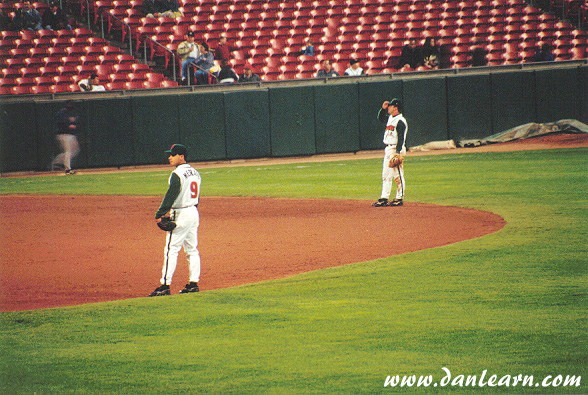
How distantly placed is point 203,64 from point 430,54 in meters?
7.32

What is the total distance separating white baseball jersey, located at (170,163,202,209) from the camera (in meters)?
7.56

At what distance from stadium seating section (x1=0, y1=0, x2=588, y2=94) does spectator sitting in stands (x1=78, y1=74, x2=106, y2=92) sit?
1372mm

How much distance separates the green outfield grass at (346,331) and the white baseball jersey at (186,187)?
3.16ft

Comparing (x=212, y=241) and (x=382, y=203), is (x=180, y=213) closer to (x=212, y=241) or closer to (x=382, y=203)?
(x=212, y=241)

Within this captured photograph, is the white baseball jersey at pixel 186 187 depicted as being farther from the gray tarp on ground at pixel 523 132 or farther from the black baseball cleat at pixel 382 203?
the gray tarp on ground at pixel 523 132

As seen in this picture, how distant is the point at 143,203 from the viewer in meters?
15.6

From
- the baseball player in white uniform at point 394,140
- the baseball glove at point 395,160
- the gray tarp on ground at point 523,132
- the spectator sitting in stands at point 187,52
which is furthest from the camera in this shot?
the spectator sitting in stands at point 187,52

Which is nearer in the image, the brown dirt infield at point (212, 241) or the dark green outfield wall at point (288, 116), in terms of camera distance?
the brown dirt infield at point (212, 241)

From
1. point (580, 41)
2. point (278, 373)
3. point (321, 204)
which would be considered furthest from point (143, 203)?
point (580, 41)

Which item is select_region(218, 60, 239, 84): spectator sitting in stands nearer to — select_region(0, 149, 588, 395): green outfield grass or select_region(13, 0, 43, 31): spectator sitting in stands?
select_region(13, 0, 43, 31): spectator sitting in stands

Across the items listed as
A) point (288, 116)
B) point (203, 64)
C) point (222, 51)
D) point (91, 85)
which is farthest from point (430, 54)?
point (91, 85)

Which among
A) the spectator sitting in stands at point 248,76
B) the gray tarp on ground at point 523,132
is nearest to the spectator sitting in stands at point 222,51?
the spectator sitting in stands at point 248,76

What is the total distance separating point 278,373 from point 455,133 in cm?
1987

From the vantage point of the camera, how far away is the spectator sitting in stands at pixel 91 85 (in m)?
22.2
